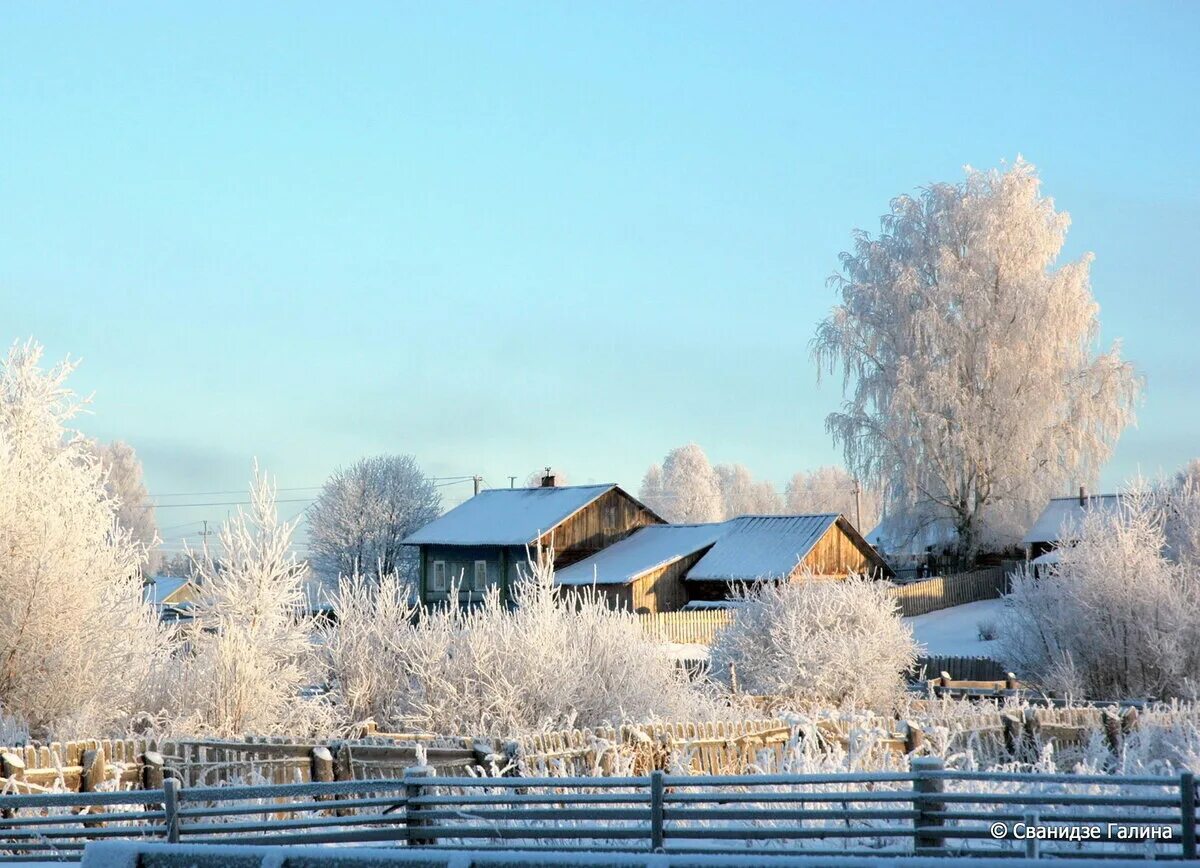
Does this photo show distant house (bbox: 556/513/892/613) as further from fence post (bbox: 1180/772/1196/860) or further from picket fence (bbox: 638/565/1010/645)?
fence post (bbox: 1180/772/1196/860)

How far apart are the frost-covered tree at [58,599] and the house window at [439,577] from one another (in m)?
31.1

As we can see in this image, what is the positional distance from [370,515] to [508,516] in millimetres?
14781

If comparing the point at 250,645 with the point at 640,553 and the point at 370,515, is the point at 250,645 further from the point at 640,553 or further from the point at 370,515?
the point at 370,515

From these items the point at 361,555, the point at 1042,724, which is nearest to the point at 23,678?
the point at 1042,724

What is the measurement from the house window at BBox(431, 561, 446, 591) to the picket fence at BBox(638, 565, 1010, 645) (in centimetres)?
1092

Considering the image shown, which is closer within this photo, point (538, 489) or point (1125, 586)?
point (1125, 586)

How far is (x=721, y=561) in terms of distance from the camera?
145 ft

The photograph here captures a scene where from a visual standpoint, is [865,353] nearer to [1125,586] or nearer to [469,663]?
[1125,586]

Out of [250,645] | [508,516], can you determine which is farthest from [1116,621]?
[508,516]

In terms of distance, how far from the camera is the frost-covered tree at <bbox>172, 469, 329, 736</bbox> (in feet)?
57.3

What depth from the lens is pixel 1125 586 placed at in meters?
21.4

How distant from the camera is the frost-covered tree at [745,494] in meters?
137

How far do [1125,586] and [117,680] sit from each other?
1580 cm

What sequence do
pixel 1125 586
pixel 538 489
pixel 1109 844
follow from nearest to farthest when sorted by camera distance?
1. pixel 1109 844
2. pixel 1125 586
3. pixel 538 489
